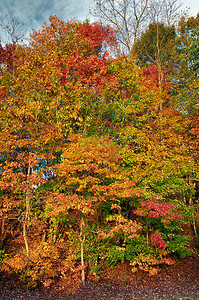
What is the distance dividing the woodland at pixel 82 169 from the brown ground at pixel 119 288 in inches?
14.9

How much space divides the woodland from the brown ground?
0.38 meters

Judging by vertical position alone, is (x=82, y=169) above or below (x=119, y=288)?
above

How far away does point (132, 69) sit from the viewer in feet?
45.7

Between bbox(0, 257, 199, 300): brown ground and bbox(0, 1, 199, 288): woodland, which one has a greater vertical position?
bbox(0, 1, 199, 288): woodland

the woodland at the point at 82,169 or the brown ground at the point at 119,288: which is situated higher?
the woodland at the point at 82,169

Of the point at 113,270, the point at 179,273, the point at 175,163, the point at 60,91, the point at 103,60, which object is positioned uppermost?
the point at 103,60

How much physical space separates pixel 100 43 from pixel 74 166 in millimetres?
14429

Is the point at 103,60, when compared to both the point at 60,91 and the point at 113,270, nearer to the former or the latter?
the point at 60,91

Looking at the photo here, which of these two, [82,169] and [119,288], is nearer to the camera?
[82,169]

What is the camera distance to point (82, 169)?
7.42m

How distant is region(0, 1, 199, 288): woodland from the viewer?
806 centimetres

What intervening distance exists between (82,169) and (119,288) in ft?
18.3

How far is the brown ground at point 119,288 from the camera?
7914mm

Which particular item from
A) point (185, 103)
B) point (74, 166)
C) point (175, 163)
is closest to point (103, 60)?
point (185, 103)
